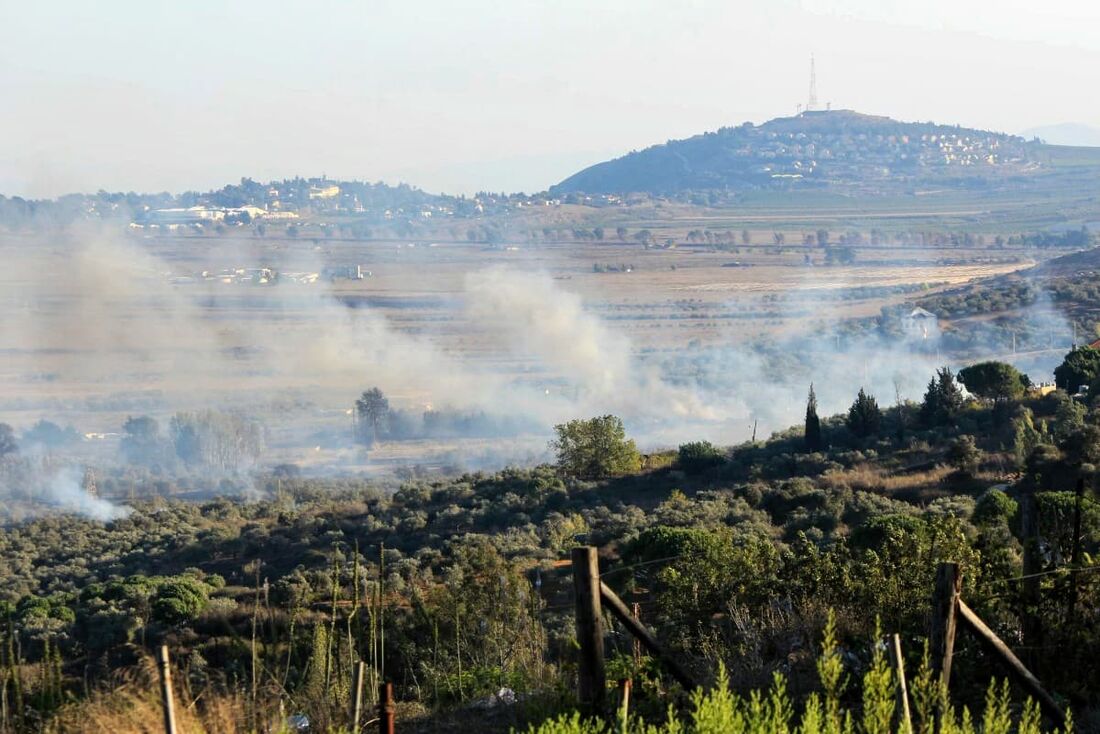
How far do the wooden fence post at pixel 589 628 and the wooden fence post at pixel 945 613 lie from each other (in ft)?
6.32

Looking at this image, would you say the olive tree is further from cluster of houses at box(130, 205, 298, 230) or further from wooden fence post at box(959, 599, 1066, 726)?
cluster of houses at box(130, 205, 298, 230)

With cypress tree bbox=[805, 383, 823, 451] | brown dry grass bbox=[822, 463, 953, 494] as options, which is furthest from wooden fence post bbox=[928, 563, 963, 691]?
cypress tree bbox=[805, 383, 823, 451]

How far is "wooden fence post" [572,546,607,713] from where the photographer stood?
26.9 ft

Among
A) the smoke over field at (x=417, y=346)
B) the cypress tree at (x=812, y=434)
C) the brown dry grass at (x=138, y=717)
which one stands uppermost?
the brown dry grass at (x=138, y=717)

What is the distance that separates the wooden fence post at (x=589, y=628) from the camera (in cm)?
820

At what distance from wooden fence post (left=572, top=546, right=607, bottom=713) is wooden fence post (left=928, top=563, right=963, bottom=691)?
1927 mm

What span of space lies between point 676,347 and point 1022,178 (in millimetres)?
103416

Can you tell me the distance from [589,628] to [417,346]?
75727 mm

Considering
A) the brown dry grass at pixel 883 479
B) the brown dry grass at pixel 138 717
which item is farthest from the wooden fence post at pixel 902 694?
the brown dry grass at pixel 883 479

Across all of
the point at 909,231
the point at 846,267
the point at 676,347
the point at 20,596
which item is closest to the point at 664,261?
the point at 846,267

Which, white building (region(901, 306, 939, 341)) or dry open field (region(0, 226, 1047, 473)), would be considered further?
dry open field (region(0, 226, 1047, 473))

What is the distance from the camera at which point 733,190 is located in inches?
7352

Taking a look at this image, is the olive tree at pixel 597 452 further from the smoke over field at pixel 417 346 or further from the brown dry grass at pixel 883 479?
the smoke over field at pixel 417 346

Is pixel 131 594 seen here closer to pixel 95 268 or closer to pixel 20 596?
pixel 20 596
